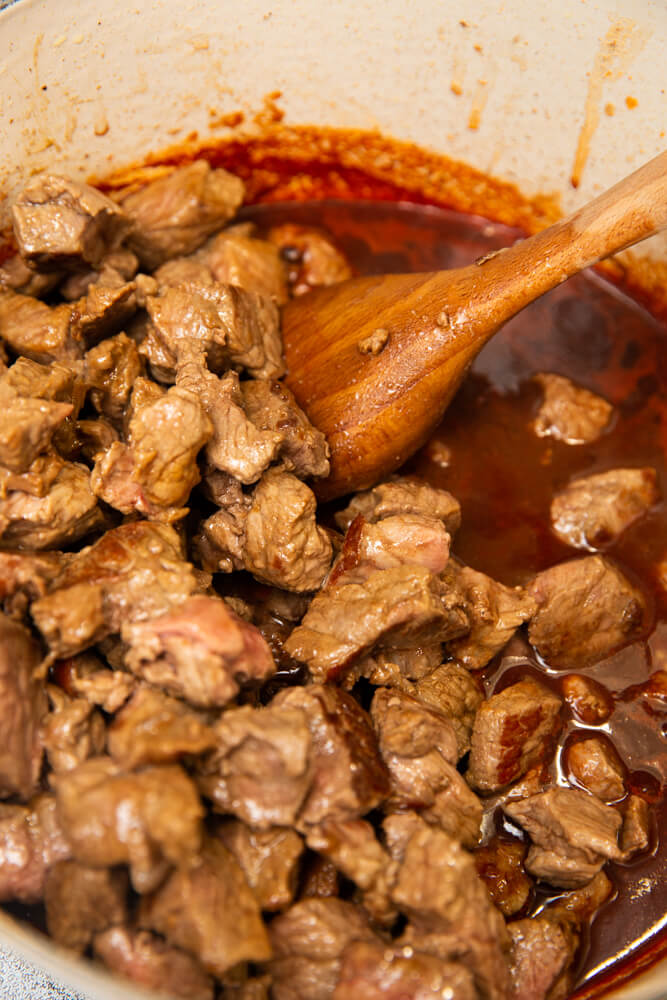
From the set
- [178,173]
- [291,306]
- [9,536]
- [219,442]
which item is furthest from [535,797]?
[178,173]

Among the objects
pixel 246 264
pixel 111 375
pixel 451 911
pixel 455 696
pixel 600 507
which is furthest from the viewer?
pixel 246 264

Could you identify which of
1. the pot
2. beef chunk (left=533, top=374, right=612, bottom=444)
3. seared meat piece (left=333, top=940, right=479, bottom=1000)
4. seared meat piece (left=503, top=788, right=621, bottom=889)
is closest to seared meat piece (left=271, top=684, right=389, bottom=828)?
seared meat piece (left=333, top=940, right=479, bottom=1000)

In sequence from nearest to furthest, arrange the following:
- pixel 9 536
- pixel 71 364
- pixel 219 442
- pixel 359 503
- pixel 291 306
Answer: pixel 9 536, pixel 219 442, pixel 71 364, pixel 359 503, pixel 291 306

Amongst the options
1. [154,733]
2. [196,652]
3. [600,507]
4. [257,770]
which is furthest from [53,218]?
[600,507]

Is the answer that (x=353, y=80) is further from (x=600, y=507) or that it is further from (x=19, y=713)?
(x=19, y=713)

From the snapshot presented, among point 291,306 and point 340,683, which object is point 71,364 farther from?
point 340,683

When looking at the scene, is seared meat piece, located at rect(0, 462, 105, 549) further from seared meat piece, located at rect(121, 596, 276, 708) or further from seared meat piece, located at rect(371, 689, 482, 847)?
seared meat piece, located at rect(371, 689, 482, 847)

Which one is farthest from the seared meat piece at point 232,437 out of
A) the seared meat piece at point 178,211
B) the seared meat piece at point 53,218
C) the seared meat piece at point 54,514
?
the seared meat piece at point 178,211
